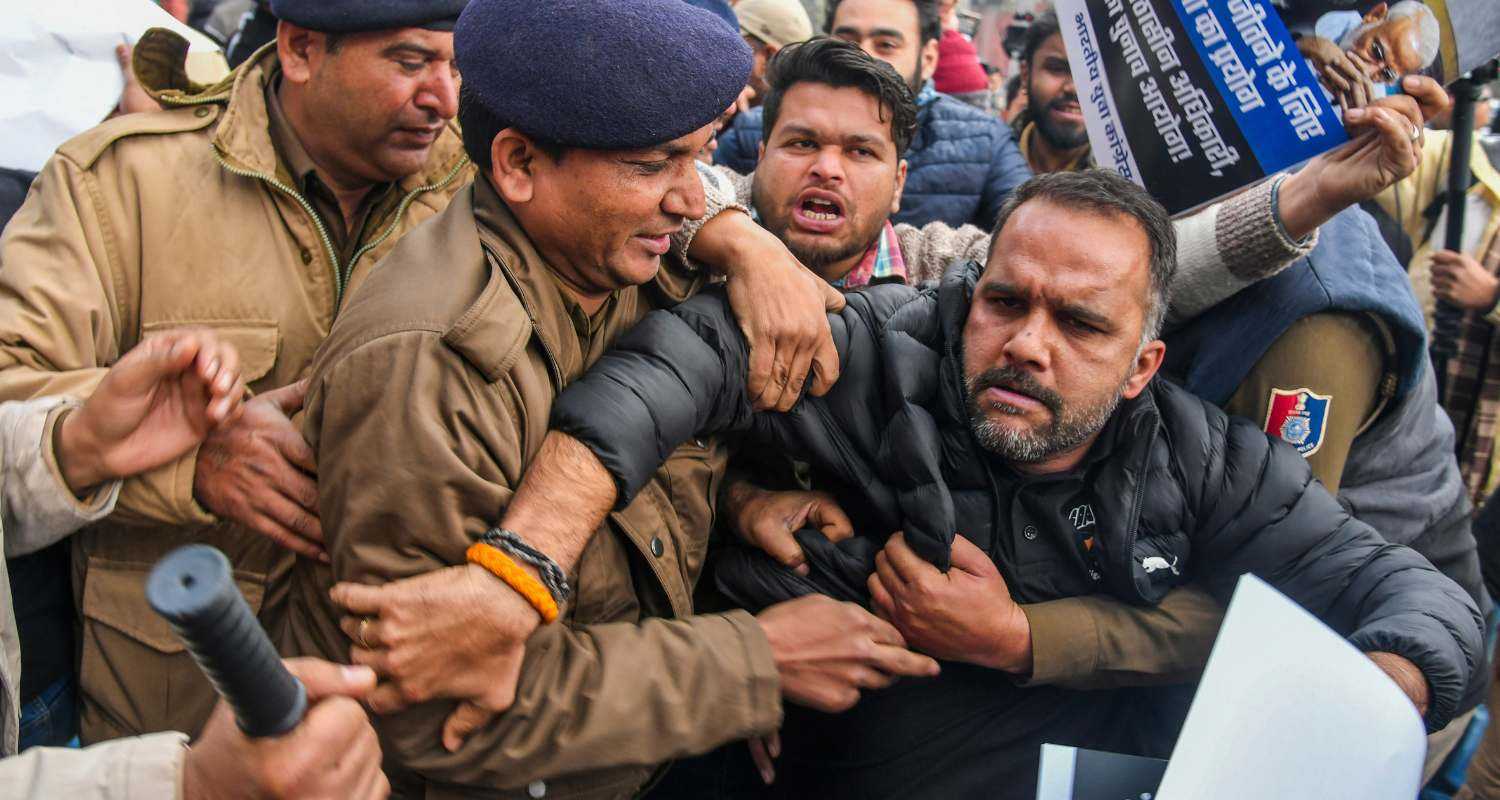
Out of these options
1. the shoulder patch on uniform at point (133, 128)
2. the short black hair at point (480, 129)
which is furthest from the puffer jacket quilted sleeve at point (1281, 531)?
the shoulder patch on uniform at point (133, 128)

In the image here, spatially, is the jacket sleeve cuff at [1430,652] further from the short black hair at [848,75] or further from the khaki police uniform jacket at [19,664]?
the khaki police uniform jacket at [19,664]

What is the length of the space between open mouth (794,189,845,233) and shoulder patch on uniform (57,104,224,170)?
1.44m

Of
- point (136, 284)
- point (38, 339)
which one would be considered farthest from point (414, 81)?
point (38, 339)

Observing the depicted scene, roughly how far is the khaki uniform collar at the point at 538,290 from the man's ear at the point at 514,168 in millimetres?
52

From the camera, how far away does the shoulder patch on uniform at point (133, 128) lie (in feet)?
7.94

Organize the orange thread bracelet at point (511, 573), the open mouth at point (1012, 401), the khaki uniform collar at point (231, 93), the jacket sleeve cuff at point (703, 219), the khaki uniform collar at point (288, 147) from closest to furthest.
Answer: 1. the orange thread bracelet at point (511, 573)
2. the open mouth at point (1012, 401)
3. the jacket sleeve cuff at point (703, 219)
4. the khaki uniform collar at point (231, 93)
5. the khaki uniform collar at point (288, 147)

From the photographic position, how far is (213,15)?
5.62m

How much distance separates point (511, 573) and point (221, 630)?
772mm

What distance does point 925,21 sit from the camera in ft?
14.6

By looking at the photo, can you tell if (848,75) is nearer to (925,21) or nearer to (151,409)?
(925,21)

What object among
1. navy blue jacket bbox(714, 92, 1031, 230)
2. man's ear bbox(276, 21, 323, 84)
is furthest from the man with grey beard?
navy blue jacket bbox(714, 92, 1031, 230)

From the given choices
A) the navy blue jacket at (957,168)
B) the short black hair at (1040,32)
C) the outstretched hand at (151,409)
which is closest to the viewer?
the outstretched hand at (151,409)

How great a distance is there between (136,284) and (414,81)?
2.56 ft

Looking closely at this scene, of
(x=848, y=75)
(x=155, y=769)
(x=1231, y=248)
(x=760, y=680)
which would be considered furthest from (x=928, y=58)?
(x=155, y=769)
